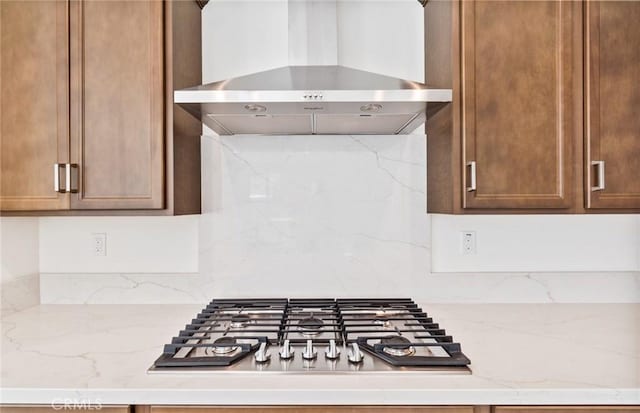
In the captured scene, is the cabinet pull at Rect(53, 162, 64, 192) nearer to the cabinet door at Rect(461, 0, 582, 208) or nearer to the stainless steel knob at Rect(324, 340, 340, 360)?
the stainless steel knob at Rect(324, 340, 340, 360)

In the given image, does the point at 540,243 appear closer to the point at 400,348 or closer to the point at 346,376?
the point at 400,348

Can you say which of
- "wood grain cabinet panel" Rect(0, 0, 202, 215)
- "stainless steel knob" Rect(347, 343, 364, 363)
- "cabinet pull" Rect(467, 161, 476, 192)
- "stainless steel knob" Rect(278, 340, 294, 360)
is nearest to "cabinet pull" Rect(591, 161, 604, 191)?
"cabinet pull" Rect(467, 161, 476, 192)

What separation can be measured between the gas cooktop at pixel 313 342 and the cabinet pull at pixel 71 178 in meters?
0.61

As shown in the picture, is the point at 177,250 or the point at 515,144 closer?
the point at 515,144

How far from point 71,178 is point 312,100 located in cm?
85

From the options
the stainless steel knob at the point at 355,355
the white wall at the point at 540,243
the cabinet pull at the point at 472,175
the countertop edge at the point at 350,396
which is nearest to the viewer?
the countertop edge at the point at 350,396

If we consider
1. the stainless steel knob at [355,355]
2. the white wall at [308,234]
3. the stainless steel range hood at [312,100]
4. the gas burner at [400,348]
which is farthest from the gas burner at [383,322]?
the stainless steel range hood at [312,100]

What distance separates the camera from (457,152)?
1453 millimetres

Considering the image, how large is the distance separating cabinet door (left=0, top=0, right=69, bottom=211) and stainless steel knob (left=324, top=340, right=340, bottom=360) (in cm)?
100

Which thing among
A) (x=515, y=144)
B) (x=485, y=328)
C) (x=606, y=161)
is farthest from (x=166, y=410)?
(x=606, y=161)

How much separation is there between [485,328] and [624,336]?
1.37 feet

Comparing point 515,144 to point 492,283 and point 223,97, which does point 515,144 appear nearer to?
point 492,283

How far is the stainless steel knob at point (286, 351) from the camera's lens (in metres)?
1.14

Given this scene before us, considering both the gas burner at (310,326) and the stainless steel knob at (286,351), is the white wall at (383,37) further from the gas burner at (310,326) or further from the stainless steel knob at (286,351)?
the stainless steel knob at (286,351)
